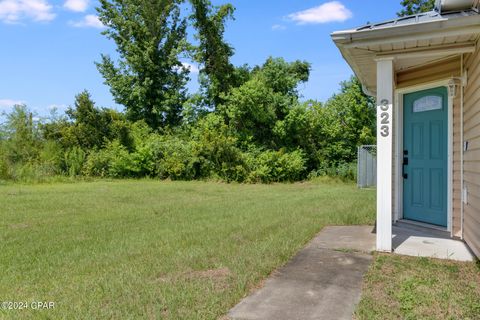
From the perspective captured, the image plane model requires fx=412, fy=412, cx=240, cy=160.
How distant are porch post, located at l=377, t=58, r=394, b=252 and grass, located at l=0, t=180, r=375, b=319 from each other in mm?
1065

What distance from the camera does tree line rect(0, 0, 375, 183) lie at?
18.8 metres

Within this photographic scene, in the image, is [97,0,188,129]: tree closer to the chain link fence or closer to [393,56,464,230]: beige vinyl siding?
the chain link fence

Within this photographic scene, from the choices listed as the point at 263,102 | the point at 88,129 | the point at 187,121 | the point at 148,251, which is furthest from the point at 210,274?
the point at 88,129

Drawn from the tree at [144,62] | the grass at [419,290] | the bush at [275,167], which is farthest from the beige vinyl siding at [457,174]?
the tree at [144,62]

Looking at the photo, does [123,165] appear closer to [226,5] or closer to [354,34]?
[226,5]

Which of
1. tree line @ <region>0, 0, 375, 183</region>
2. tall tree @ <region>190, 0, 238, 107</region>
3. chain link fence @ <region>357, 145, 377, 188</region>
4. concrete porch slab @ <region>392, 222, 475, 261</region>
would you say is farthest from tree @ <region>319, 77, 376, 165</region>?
concrete porch slab @ <region>392, 222, 475, 261</region>

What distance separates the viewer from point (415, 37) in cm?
457

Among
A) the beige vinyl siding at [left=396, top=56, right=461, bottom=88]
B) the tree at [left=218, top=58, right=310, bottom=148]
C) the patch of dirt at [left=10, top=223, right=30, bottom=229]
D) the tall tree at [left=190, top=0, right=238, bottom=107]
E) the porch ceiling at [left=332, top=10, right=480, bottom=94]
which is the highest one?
the tall tree at [left=190, top=0, right=238, bottom=107]

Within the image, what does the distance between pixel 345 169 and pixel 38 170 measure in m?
13.8

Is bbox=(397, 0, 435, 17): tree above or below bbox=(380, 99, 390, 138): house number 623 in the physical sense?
above

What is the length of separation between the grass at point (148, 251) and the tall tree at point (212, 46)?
1213 cm

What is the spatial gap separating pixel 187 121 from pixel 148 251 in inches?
652

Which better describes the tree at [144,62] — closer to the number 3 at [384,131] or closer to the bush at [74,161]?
the bush at [74,161]

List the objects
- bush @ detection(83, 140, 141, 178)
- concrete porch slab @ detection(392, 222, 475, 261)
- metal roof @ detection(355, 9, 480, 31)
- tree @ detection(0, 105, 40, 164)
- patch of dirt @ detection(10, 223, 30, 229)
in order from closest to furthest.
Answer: metal roof @ detection(355, 9, 480, 31) < concrete porch slab @ detection(392, 222, 475, 261) < patch of dirt @ detection(10, 223, 30, 229) < bush @ detection(83, 140, 141, 178) < tree @ detection(0, 105, 40, 164)
